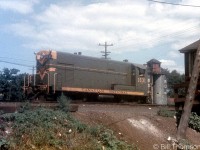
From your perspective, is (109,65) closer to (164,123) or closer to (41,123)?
(164,123)

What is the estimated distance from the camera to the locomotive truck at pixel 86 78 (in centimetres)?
2223

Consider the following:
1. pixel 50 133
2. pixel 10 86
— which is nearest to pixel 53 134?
pixel 50 133

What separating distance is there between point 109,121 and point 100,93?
1333 centimetres

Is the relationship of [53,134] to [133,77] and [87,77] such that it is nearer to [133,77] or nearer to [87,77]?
[87,77]

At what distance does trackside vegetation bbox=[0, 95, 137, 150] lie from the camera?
7.60 meters

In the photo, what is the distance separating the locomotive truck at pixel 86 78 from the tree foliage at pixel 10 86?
1433mm

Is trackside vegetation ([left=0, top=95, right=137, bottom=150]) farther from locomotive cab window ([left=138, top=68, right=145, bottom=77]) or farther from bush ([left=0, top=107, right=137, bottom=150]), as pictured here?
locomotive cab window ([left=138, top=68, right=145, bottom=77])

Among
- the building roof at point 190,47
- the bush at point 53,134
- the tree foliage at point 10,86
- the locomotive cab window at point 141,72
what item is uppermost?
Result: the building roof at point 190,47

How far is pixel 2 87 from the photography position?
773 inches

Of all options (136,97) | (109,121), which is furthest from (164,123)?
(136,97)

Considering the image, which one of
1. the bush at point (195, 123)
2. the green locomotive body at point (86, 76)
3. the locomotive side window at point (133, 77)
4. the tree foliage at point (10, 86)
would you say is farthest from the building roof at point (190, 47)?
the tree foliage at point (10, 86)

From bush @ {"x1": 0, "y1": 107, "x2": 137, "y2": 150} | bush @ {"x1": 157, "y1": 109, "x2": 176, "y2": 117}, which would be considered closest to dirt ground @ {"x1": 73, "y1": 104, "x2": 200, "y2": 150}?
bush @ {"x1": 157, "y1": 109, "x2": 176, "y2": 117}

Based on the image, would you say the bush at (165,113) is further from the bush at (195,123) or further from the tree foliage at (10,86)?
the tree foliage at (10,86)

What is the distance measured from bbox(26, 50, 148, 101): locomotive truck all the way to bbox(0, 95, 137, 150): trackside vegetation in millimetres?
11926
